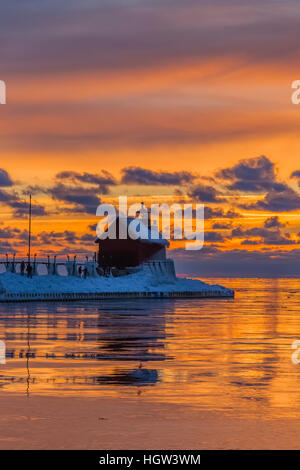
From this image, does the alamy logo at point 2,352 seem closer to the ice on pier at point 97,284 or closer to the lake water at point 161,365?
the lake water at point 161,365

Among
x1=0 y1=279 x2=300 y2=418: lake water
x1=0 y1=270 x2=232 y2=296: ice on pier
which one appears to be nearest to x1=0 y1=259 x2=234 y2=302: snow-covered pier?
x1=0 y1=270 x2=232 y2=296: ice on pier

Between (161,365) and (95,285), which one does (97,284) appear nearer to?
(95,285)

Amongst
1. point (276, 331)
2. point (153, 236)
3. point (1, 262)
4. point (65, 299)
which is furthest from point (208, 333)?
point (153, 236)

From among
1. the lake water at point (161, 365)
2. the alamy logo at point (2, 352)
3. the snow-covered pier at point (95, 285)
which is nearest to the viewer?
the lake water at point (161, 365)

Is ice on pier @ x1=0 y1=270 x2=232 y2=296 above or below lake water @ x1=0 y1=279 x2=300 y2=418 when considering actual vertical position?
above

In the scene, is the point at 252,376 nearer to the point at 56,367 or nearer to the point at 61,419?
the point at 56,367

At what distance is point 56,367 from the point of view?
90.6ft

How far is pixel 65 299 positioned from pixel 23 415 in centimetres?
8140

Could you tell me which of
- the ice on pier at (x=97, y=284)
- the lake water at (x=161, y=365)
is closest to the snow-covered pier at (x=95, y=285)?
the ice on pier at (x=97, y=284)

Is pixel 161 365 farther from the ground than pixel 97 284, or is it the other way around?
pixel 97 284

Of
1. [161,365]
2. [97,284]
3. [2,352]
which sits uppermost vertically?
[97,284]

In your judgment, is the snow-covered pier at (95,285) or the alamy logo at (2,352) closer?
the alamy logo at (2,352)

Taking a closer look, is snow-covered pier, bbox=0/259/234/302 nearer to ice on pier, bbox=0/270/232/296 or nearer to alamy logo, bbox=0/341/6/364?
ice on pier, bbox=0/270/232/296

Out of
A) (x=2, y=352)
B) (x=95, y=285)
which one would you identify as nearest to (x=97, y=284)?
(x=95, y=285)
